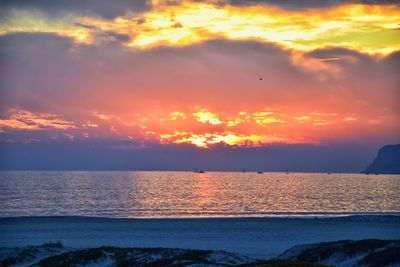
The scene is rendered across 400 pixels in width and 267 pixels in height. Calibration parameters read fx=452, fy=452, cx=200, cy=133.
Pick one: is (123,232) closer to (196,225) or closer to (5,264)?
(196,225)

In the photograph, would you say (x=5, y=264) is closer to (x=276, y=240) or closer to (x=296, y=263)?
(x=296, y=263)

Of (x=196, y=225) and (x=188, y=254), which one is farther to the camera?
(x=196, y=225)

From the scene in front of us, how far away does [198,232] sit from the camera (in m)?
63.2

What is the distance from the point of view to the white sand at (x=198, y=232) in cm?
5525

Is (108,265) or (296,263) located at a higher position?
(296,263)

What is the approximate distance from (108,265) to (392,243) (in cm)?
2300

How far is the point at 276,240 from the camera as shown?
188 ft

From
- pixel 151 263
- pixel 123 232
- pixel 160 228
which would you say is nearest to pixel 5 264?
pixel 151 263

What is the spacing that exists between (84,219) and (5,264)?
123 ft

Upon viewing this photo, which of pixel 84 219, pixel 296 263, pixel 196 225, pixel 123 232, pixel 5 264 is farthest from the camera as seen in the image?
pixel 84 219

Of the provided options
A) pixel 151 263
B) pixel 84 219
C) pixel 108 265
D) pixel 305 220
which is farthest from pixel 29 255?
pixel 305 220

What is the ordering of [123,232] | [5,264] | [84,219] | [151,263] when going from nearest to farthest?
1. [151,263]
2. [5,264]
3. [123,232]
4. [84,219]

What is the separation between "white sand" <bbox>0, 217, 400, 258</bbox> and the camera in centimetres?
5525

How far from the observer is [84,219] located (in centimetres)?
7638
